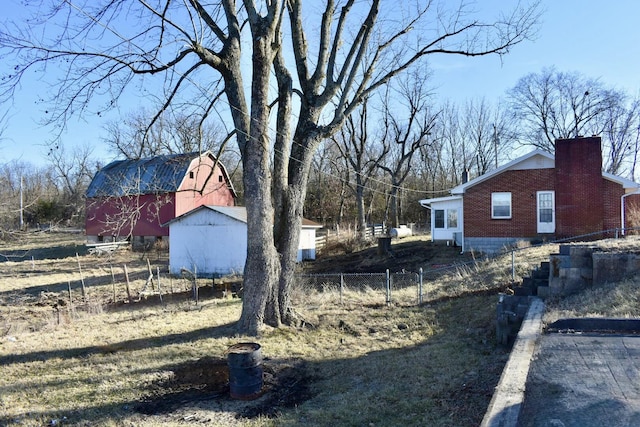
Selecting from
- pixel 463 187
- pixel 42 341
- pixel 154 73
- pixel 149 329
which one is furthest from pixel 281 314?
pixel 463 187

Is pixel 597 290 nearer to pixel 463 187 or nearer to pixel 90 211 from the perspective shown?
pixel 463 187

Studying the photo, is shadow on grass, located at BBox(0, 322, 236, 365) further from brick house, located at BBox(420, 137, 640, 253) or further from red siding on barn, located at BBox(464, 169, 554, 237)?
red siding on barn, located at BBox(464, 169, 554, 237)

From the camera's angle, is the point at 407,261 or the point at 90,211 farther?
the point at 90,211

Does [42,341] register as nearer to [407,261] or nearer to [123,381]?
[123,381]

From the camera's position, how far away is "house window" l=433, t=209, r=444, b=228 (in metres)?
29.5

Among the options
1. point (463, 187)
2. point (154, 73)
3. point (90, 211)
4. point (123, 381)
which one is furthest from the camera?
point (90, 211)

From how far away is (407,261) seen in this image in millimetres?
25125

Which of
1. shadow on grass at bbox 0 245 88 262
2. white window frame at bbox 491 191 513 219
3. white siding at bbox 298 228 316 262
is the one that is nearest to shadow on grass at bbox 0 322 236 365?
white window frame at bbox 491 191 513 219

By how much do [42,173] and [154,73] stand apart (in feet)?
205

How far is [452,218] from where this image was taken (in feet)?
95.2

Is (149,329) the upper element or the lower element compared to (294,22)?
lower

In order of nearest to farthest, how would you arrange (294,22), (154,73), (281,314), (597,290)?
(597,290)
(154,73)
(281,314)
(294,22)

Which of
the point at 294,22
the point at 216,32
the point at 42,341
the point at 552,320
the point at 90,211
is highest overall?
the point at 294,22

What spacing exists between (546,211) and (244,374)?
19791mm
